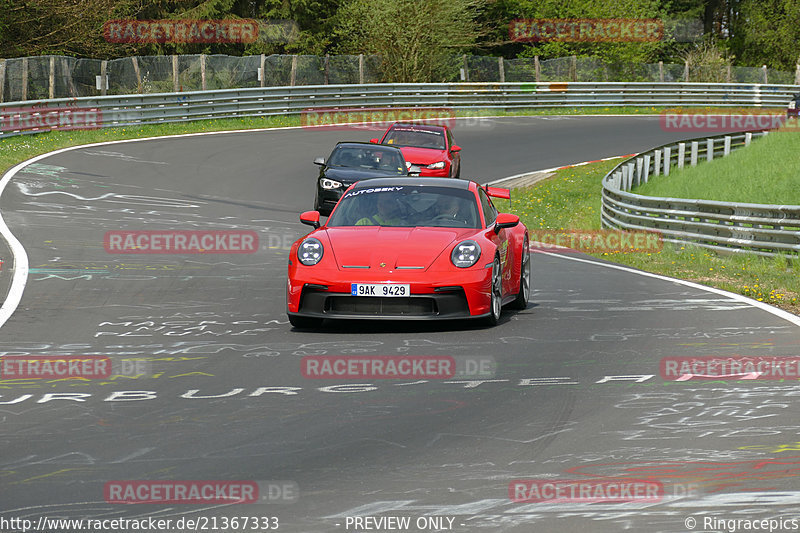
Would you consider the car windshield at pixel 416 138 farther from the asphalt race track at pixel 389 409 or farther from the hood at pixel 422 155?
the asphalt race track at pixel 389 409

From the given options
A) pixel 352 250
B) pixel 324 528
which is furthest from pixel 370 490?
pixel 352 250

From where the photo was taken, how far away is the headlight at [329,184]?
20469mm

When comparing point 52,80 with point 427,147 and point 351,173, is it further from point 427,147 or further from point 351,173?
point 351,173

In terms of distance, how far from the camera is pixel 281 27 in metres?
58.7

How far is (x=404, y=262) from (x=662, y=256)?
877 cm

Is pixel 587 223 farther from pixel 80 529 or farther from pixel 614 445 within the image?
pixel 80 529

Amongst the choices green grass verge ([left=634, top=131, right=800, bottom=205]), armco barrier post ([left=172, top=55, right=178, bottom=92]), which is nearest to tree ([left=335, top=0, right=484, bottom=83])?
armco barrier post ([left=172, top=55, right=178, bottom=92])

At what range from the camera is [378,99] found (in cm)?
4350

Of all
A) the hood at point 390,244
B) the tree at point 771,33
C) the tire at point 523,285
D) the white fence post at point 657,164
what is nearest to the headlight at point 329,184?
the tire at point 523,285

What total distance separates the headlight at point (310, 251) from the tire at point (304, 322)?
0.48m

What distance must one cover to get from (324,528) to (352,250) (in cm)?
551

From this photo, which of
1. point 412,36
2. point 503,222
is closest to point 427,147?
point 503,222

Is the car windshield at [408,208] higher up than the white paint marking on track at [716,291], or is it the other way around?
the car windshield at [408,208]

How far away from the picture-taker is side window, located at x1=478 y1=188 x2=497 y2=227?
11.5 m
